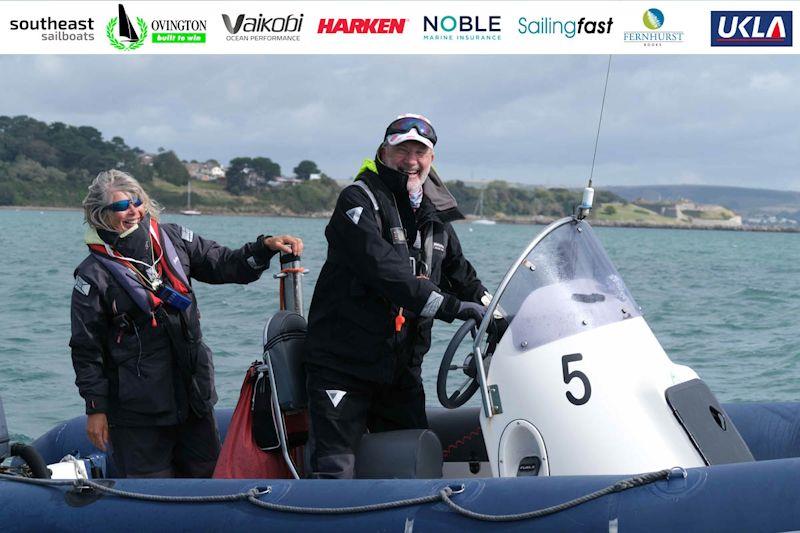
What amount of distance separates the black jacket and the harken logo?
1674 centimetres

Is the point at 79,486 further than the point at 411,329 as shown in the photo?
No

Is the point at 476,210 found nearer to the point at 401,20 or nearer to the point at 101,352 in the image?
the point at 401,20

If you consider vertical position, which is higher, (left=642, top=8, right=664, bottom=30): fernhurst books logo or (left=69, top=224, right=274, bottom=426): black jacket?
(left=642, top=8, right=664, bottom=30): fernhurst books logo

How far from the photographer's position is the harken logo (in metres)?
20.8

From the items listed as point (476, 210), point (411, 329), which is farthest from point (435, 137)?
point (476, 210)

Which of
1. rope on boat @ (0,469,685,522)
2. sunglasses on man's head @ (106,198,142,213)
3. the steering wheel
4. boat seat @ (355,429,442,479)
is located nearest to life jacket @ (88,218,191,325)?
sunglasses on man's head @ (106,198,142,213)

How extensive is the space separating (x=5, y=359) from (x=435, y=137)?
7527 millimetres

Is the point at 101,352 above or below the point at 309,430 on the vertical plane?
above

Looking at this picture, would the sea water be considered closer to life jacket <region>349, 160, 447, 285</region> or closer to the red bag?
the red bag

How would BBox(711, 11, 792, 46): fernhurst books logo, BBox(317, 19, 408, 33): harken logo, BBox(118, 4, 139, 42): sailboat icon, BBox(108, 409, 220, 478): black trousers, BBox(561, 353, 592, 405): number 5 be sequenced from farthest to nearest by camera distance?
BBox(118, 4, 139, 42): sailboat icon
BBox(317, 19, 408, 33): harken logo
BBox(711, 11, 792, 46): fernhurst books logo
BBox(108, 409, 220, 478): black trousers
BBox(561, 353, 592, 405): number 5

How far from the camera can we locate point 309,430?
150 inches

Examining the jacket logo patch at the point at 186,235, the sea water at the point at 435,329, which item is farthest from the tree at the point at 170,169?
the jacket logo patch at the point at 186,235

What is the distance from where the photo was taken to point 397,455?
3.76 m

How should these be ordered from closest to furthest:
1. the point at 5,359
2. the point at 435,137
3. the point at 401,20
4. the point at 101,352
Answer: the point at 435,137, the point at 101,352, the point at 5,359, the point at 401,20
